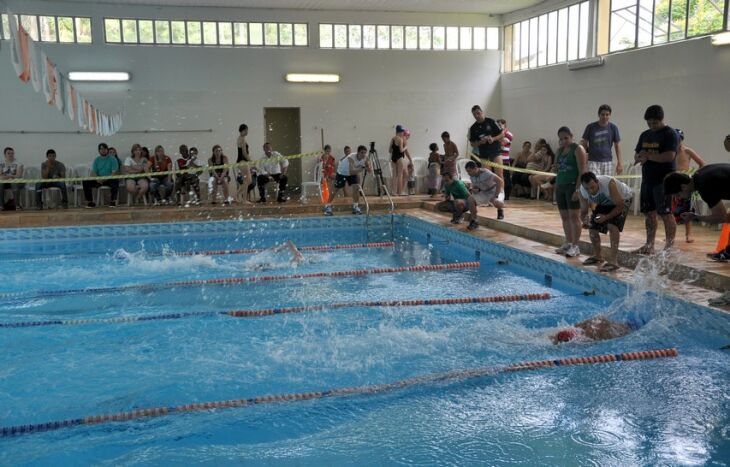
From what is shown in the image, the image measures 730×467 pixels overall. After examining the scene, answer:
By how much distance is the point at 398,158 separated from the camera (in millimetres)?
13812

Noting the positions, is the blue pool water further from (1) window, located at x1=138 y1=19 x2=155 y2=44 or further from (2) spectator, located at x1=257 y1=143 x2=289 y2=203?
(1) window, located at x1=138 y1=19 x2=155 y2=44

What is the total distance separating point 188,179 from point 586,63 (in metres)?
7.98

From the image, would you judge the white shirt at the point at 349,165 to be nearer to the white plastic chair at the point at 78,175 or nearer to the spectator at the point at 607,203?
the white plastic chair at the point at 78,175

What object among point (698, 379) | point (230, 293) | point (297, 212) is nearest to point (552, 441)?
point (698, 379)

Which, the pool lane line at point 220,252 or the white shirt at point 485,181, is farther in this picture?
the white shirt at point 485,181

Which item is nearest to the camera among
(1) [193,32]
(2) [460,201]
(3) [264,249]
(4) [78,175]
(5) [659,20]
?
(3) [264,249]

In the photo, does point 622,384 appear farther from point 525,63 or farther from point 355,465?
point 525,63

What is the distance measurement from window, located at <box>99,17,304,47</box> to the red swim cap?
11.4 m

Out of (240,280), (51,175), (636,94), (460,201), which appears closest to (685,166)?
(460,201)

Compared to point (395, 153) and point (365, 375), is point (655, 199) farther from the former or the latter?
point (395, 153)

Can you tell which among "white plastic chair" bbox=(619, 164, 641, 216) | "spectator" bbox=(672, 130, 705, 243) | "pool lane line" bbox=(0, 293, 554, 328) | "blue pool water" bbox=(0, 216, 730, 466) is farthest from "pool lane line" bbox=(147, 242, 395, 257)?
"white plastic chair" bbox=(619, 164, 641, 216)

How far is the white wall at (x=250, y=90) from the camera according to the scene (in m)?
13.6

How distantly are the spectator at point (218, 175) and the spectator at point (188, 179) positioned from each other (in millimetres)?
278

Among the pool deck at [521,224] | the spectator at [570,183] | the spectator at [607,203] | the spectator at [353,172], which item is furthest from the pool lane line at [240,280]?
the spectator at [353,172]
